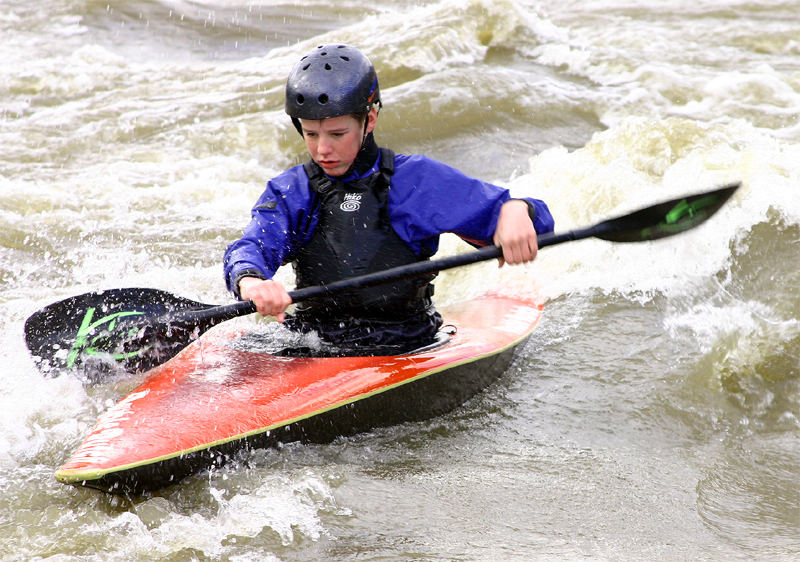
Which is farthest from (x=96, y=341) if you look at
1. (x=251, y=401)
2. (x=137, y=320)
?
(x=251, y=401)

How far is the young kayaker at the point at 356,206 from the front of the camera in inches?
111

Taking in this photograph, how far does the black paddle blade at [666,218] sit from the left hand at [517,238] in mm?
314

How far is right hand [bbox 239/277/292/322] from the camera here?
8.46 ft

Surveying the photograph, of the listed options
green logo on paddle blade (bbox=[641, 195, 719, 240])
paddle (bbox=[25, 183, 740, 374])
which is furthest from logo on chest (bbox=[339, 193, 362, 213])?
green logo on paddle blade (bbox=[641, 195, 719, 240])

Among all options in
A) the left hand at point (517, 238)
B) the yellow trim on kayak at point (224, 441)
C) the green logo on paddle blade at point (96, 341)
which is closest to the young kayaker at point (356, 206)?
the left hand at point (517, 238)

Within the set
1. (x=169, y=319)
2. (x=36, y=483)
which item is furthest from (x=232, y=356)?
(x=36, y=483)

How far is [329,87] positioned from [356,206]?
433 mm

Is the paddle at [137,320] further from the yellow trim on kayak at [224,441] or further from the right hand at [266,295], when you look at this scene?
the yellow trim on kayak at [224,441]

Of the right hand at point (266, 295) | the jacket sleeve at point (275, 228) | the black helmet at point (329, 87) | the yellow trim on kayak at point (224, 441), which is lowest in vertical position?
the yellow trim on kayak at point (224, 441)

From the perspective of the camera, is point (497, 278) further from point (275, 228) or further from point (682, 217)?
point (275, 228)

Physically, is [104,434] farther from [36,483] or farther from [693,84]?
[693,84]

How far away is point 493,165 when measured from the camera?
6.73 meters

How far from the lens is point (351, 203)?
2.96 m

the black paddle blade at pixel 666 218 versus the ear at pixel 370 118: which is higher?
the ear at pixel 370 118
